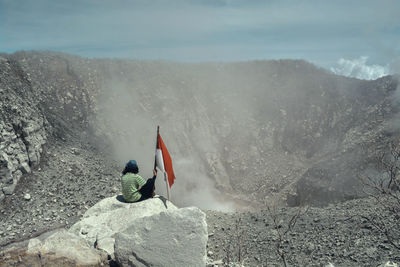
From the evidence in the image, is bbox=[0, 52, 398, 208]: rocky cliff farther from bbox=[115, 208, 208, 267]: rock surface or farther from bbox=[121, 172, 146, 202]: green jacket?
bbox=[115, 208, 208, 267]: rock surface

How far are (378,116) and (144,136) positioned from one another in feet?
63.1

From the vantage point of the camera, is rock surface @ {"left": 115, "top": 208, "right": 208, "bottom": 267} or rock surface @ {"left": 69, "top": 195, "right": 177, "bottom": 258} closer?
rock surface @ {"left": 115, "top": 208, "right": 208, "bottom": 267}

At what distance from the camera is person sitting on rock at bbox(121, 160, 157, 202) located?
8586 millimetres

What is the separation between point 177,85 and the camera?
28859mm

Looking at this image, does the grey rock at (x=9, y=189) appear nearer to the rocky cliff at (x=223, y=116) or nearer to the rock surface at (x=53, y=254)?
the rocky cliff at (x=223, y=116)

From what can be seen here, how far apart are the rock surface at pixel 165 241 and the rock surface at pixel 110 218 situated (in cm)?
89

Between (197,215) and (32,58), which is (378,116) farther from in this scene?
(32,58)

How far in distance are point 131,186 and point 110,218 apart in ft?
3.34

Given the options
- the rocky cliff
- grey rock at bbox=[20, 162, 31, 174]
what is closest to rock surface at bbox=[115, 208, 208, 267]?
grey rock at bbox=[20, 162, 31, 174]

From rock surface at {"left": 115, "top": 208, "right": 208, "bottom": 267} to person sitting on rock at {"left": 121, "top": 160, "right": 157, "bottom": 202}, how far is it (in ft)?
7.11

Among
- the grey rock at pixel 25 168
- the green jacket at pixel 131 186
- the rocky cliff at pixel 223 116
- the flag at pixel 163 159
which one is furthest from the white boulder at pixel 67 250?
the rocky cliff at pixel 223 116

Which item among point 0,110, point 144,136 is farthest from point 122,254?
point 144,136

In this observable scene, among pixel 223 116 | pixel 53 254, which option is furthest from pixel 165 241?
pixel 223 116

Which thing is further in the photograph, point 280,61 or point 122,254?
point 280,61
